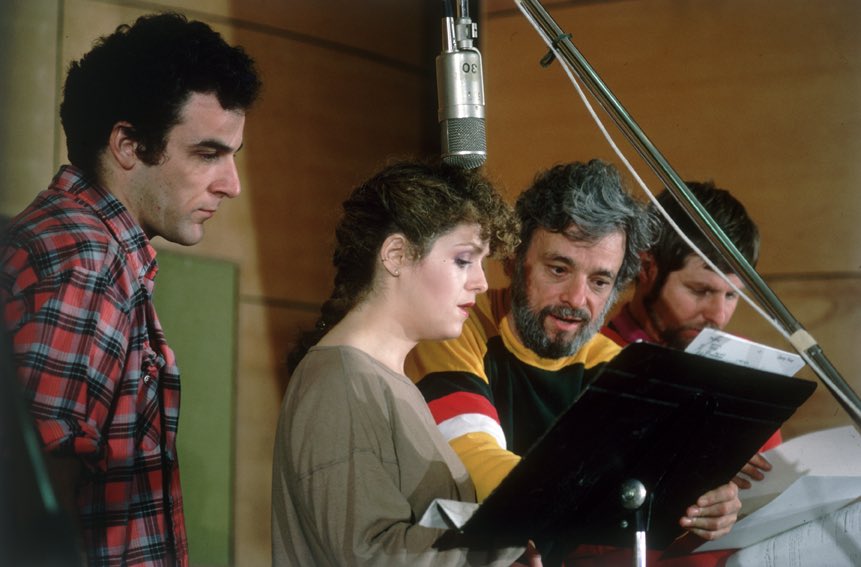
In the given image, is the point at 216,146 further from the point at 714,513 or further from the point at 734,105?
the point at 734,105

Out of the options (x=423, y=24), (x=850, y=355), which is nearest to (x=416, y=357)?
(x=423, y=24)

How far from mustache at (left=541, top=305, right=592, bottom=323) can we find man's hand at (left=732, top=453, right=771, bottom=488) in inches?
24.2

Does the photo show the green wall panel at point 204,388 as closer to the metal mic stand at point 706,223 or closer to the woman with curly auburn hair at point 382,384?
the woman with curly auburn hair at point 382,384

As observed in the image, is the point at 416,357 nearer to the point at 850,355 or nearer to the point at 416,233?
the point at 416,233

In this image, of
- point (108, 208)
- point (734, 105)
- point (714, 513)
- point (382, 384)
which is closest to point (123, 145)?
point (108, 208)

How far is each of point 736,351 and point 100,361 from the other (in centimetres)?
103

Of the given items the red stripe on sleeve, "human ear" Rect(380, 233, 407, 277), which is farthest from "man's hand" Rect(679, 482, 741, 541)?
"human ear" Rect(380, 233, 407, 277)

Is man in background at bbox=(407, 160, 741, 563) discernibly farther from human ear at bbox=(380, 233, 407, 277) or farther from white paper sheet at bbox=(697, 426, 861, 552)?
white paper sheet at bbox=(697, 426, 861, 552)

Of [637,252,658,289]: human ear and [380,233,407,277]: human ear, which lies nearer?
[380,233,407,277]: human ear

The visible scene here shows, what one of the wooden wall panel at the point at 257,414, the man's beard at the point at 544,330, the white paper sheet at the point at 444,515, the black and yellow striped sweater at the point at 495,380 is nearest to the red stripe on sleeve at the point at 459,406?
the black and yellow striped sweater at the point at 495,380

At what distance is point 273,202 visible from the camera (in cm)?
236

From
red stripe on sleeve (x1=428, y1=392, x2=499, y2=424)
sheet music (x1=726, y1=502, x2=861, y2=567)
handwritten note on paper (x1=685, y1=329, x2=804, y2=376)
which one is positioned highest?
red stripe on sleeve (x1=428, y1=392, x2=499, y2=424)

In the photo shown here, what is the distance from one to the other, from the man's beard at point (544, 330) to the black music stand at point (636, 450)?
729mm

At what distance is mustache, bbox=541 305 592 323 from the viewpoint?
250 cm
